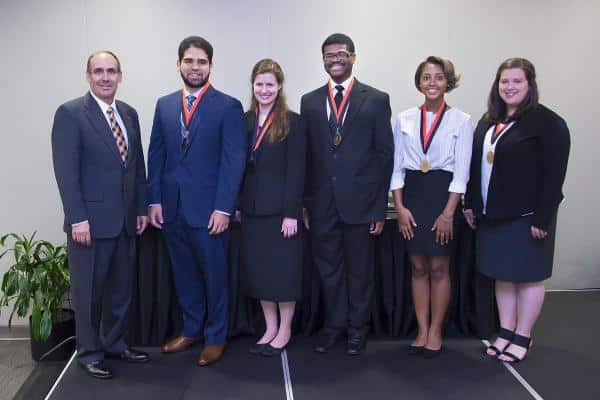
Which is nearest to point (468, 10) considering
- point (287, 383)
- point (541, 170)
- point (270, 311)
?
point (541, 170)

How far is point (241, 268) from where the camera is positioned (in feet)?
9.49

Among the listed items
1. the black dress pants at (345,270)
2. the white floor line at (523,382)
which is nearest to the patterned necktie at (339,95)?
the black dress pants at (345,270)

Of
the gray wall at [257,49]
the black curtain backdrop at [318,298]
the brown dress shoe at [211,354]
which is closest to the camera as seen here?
the brown dress shoe at [211,354]

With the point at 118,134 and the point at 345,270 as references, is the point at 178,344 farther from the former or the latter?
the point at 118,134

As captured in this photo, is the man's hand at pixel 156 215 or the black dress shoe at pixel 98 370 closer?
the black dress shoe at pixel 98 370

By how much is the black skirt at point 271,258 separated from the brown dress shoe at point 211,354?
0.34 meters

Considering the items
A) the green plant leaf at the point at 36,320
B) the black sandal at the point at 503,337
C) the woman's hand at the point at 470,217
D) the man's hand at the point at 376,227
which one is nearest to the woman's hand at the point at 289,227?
the man's hand at the point at 376,227

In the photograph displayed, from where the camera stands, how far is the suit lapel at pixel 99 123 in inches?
100.0

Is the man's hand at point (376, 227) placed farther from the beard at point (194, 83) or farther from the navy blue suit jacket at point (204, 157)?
the beard at point (194, 83)

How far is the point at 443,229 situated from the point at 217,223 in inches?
44.9

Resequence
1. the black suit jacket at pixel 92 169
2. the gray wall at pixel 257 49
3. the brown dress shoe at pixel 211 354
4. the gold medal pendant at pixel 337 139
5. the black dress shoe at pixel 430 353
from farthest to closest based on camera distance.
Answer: the gray wall at pixel 257 49, the black dress shoe at pixel 430 353, the brown dress shoe at pixel 211 354, the gold medal pendant at pixel 337 139, the black suit jacket at pixel 92 169

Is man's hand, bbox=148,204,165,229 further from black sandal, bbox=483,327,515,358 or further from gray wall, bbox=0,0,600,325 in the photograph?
black sandal, bbox=483,327,515,358

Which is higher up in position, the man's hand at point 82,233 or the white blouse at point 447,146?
the white blouse at point 447,146

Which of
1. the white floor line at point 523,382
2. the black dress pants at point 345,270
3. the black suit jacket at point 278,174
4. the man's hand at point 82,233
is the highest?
the black suit jacket at point 278,174
